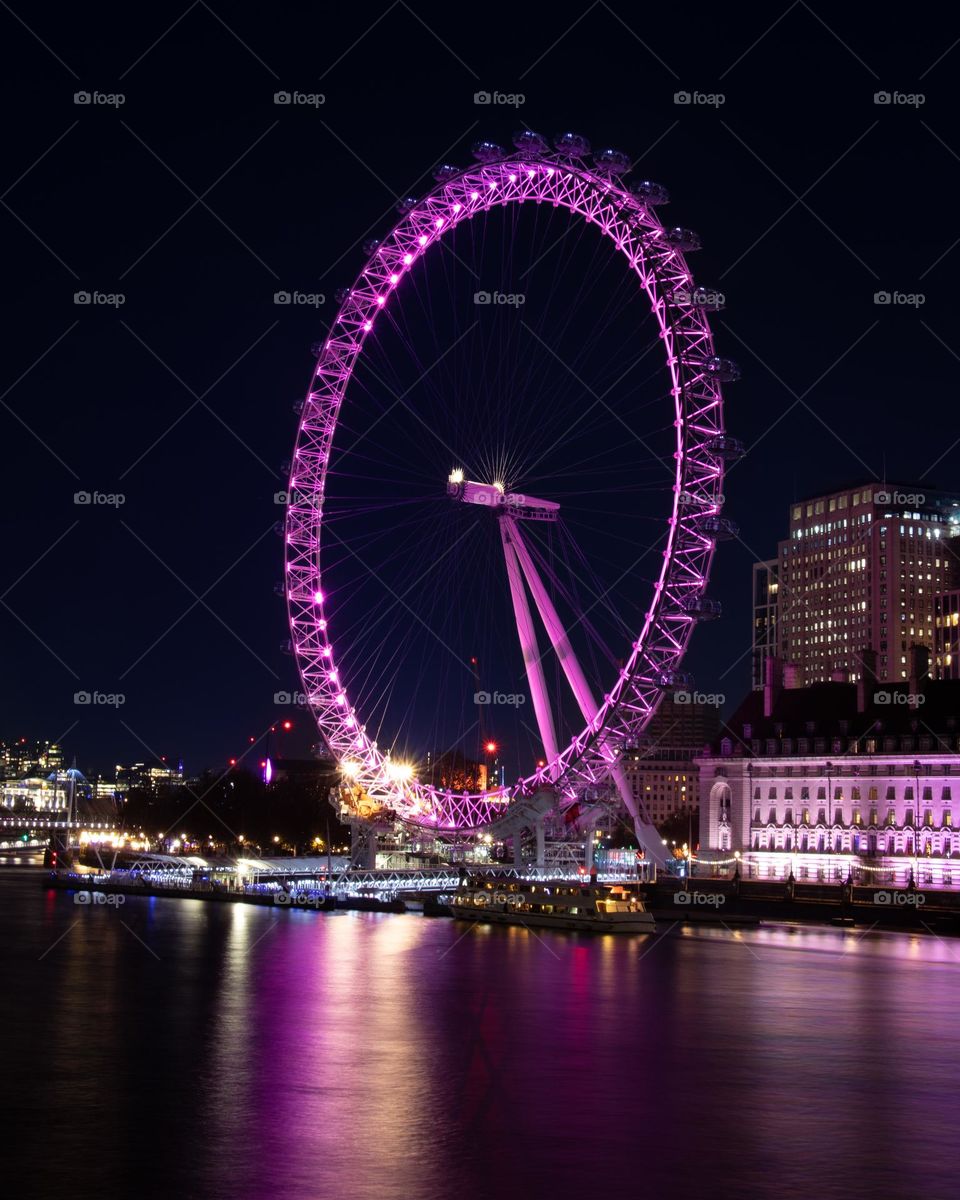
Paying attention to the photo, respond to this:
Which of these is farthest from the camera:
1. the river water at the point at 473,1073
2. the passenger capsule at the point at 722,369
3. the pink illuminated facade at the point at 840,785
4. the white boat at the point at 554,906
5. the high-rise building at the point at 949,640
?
the high-rise building at the point at 949,640

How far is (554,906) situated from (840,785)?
126ft

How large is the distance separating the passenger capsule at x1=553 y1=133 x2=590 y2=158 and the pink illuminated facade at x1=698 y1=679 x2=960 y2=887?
51.3 meters

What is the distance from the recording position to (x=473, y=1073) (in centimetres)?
3669

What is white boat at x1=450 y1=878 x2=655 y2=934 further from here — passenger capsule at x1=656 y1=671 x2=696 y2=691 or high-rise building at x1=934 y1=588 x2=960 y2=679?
high-rise building at x1=934 y1=588 x2=960 y2=679

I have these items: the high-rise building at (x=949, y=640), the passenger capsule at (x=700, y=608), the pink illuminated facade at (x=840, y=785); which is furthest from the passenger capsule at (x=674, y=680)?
the high-rise building at (x=949, y=640)

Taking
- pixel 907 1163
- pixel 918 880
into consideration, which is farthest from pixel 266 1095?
pixel 918 880

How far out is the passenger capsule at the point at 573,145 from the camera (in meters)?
70.8

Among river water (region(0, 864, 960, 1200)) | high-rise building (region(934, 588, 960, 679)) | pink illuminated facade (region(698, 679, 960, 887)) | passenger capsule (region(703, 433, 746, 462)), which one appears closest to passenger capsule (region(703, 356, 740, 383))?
passenger capsule (region(703, 433, 746, 462))

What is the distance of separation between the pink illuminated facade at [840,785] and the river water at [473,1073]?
140 feet

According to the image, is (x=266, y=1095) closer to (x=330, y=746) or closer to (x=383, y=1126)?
(x=383, y=1126)

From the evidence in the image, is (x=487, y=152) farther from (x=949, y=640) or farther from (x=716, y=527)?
(x=949, y=640)

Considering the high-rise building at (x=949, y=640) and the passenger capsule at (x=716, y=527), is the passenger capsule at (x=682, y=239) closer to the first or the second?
the passenger capsule at (x=716, y=527)

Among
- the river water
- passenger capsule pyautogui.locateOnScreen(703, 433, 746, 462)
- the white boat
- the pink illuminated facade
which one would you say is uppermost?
passenger capsule pyautogui.locateOnScreen(703, 433, 746, 462)

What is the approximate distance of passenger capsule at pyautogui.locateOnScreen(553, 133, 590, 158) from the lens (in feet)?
232
